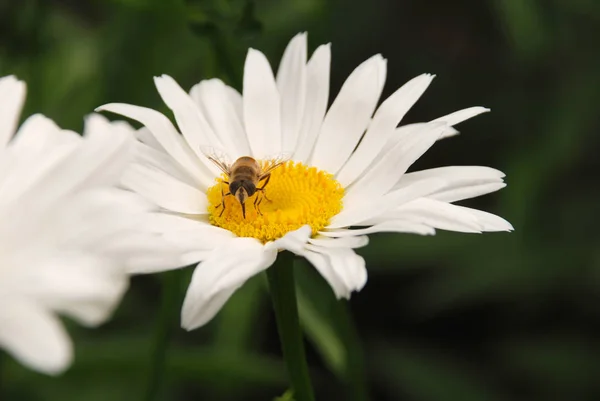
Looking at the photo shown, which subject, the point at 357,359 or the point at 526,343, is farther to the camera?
the point at 526,343

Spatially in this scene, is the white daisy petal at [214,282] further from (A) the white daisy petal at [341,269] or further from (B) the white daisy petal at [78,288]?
(B) the white daisy petal at [78,288]

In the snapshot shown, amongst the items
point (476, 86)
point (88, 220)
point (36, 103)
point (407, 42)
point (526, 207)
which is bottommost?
point (88, 220)

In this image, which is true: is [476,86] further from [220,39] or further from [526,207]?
Answer: [220,39]

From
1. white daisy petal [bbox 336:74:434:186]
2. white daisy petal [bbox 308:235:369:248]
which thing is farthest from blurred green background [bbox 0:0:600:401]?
white daisy petal [bbox 308:235:369:248]

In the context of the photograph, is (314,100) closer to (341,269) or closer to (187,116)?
(187,116)

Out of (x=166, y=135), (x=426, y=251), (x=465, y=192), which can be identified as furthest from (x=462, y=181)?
(x=426, y=251)

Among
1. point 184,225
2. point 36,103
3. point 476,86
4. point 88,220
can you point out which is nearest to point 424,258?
point 476,86
